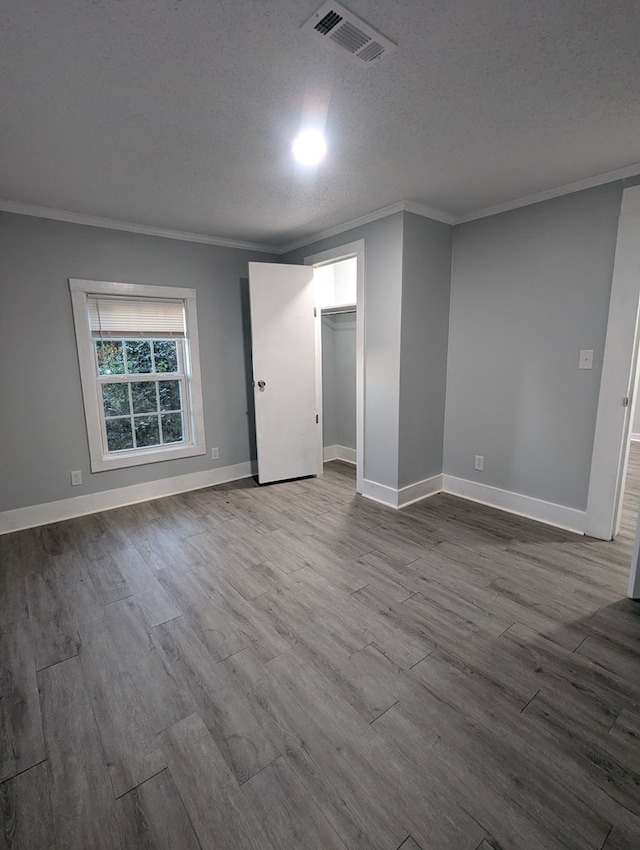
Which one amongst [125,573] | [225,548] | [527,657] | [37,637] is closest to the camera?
[527,657]

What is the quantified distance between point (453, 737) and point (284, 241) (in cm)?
407

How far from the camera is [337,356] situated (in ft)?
15.7

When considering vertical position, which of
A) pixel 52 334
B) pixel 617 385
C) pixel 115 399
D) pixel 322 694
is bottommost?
pixel 322 694

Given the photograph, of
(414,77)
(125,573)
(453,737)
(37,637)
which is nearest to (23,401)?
(125,573)

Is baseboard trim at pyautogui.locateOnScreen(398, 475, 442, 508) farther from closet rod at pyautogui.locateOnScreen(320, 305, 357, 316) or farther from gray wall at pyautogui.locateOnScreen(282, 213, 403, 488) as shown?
closet rod at pyautogui.locateOnScreen(320, 305, 357, 316)

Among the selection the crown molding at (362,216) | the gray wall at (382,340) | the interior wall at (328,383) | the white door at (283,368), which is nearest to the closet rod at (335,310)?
the interior wall at (328,383)

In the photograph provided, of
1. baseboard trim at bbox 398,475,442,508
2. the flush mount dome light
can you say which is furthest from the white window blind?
baseboard trim at bbox 398,475,442,508

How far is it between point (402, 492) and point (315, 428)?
1.23 m

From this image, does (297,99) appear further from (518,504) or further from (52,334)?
(518,504)

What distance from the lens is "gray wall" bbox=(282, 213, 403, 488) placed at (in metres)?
3.08

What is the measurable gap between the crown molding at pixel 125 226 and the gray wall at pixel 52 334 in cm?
4

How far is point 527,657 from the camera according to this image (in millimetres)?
1738

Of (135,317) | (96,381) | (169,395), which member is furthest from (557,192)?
(96,381)

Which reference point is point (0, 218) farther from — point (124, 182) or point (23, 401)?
point (23, 401)
